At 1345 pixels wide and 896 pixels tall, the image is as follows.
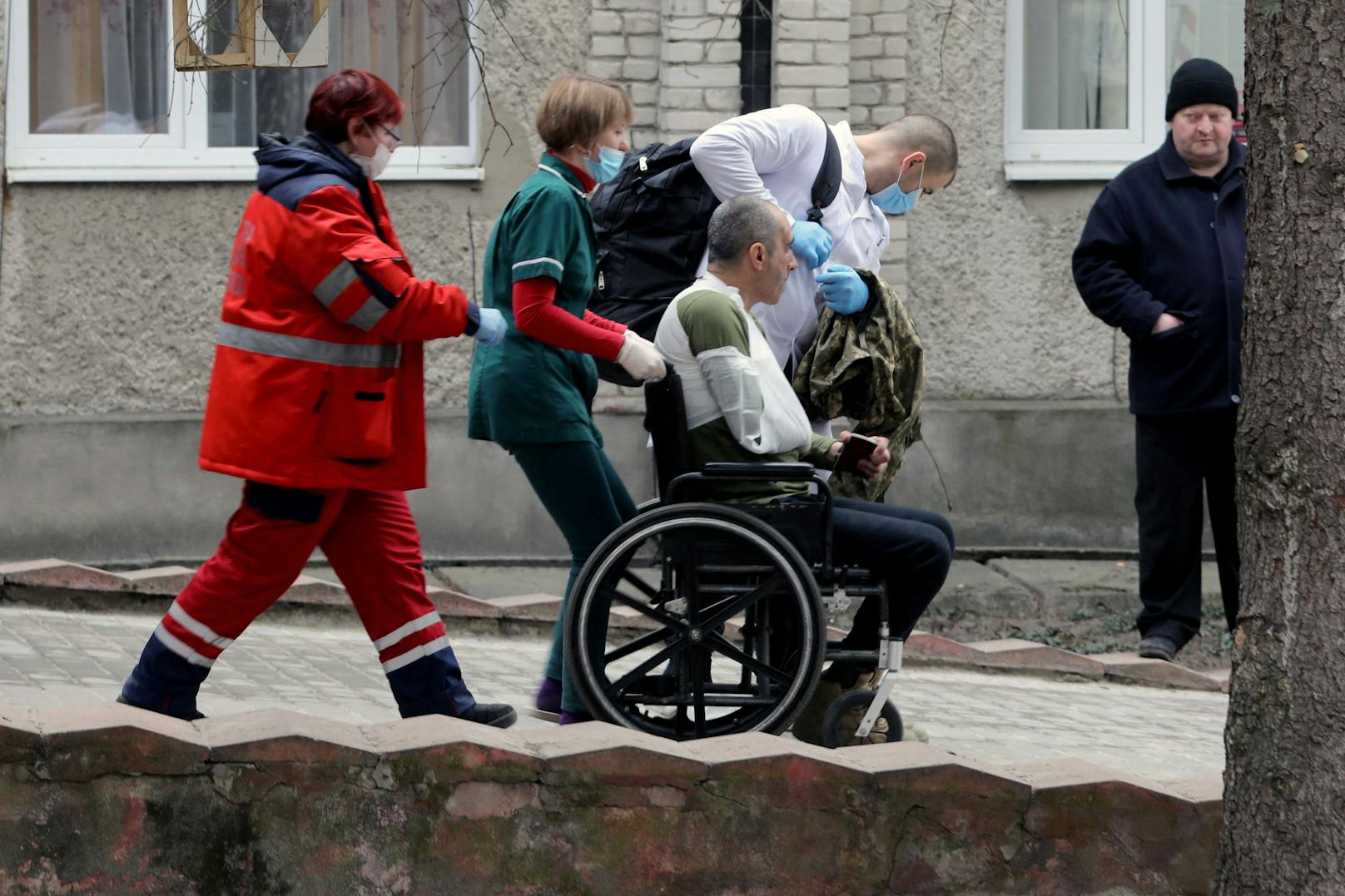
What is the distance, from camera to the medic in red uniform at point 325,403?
14.6 ft

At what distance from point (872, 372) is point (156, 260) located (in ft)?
15.3

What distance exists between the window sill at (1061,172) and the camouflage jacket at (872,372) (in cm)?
426

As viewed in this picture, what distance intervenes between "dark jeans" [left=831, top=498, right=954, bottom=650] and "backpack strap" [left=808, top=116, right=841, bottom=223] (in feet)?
2.97

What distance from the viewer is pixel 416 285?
4477 mm

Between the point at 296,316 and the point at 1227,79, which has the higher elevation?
the point at 1227,79

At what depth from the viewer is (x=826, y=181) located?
17.3 ft

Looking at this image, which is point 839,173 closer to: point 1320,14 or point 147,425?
point 1320,14

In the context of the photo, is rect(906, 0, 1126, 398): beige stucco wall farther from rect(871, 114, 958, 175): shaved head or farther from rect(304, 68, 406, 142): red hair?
rect(304, 68, 406, 142): red hair

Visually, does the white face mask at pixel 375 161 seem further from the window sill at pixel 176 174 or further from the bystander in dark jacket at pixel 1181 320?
the window sill at pixel 176 174

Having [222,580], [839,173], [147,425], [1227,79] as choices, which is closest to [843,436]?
[839,173]

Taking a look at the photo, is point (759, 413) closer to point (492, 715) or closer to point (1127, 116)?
point (492, 715)

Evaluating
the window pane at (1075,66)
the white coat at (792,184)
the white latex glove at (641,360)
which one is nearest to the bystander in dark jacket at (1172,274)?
the white coat at (792,184)

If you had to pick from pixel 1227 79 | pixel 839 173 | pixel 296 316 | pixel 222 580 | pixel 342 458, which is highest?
pixel 1227 79

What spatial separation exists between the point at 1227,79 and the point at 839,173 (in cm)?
225
